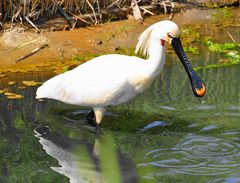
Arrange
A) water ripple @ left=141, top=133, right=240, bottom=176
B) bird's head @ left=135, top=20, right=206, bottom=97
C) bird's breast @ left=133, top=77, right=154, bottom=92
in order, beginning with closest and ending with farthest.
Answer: water ripple @ left=141, top=133, right=240, bottom=176 < bird's head @ left=135, top=20, right=206, bottom=97 < bird's breast @ left=133, top=77, right=154, bottom=92

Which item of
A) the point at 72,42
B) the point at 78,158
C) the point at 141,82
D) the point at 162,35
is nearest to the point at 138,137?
the point at 141,82

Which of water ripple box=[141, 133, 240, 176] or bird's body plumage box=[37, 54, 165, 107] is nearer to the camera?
water ripple box=[141, 133, 240, 176]

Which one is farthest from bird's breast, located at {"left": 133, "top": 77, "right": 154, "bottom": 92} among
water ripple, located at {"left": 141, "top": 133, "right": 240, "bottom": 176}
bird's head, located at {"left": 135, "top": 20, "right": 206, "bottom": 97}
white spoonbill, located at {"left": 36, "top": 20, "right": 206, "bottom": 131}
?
water ripple, located at {"left": 141, "top": 133, "right": 240, "bottom": 176}

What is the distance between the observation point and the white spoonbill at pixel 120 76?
253 inches

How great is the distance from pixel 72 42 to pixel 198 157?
384cm

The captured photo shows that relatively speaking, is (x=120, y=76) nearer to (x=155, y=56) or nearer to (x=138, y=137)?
(x=155, y=56)

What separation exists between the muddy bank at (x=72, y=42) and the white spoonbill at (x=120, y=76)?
1.81m

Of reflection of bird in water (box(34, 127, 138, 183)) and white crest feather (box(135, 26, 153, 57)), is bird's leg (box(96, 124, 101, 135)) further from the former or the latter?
white crest feather (box(135, 26, 153, 57))

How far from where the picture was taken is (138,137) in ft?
22.1

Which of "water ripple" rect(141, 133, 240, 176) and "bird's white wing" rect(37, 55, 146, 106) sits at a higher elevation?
"bird's white wing" rect(37, 55, 146, 106)

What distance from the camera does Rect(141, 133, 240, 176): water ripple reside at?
5891 millimetres

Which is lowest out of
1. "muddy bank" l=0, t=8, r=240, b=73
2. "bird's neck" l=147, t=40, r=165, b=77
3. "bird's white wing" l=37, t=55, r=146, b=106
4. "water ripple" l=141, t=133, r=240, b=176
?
"muddy bank" l=0, t=8, r=240, b=73

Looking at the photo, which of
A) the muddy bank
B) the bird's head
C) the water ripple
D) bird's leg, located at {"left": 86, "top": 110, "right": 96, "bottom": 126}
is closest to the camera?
the water ripple

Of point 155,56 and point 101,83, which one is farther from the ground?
point 155,56
